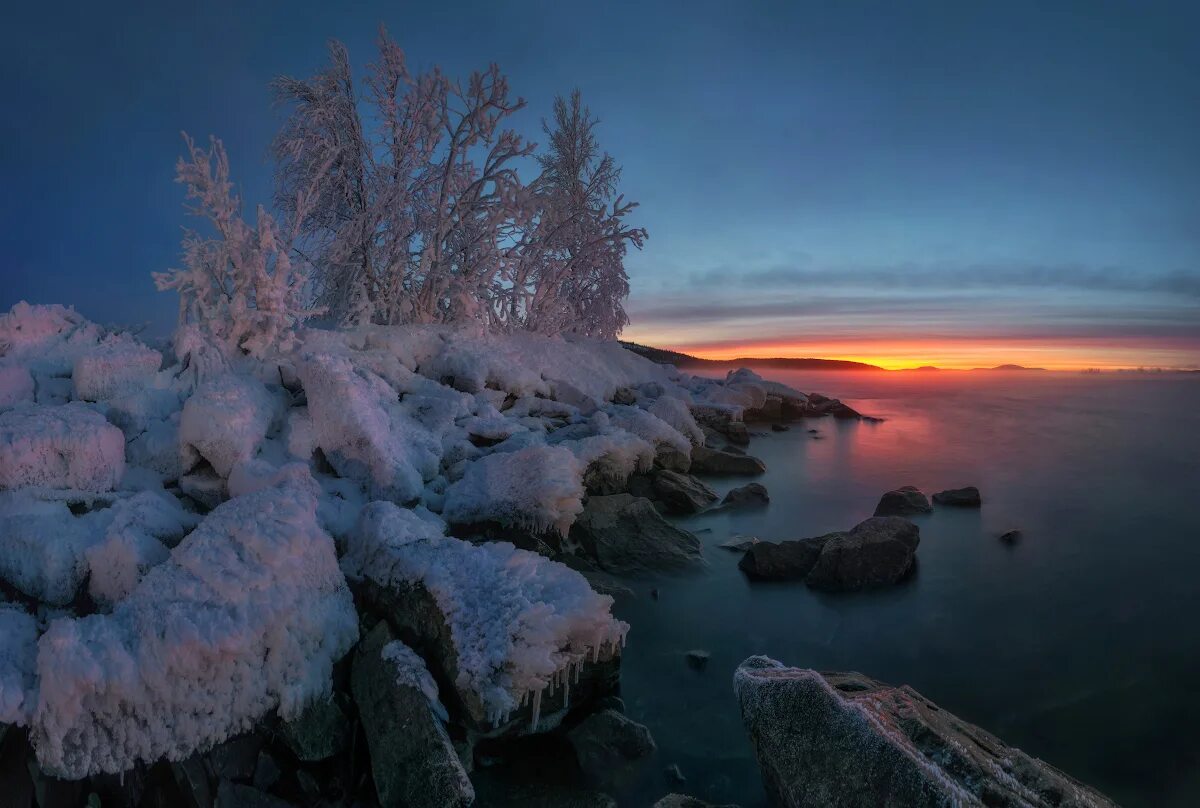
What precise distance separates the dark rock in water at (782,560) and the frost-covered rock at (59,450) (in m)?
5.40

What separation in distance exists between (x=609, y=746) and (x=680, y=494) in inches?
191

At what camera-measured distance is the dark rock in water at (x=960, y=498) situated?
342 inches

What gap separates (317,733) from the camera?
3068mm

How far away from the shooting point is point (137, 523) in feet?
12.8

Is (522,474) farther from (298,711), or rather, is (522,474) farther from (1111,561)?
(1111,561)

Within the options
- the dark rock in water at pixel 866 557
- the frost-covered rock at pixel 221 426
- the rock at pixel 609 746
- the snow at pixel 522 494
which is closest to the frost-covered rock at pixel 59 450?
the frost-covered rock at pixel 221 426

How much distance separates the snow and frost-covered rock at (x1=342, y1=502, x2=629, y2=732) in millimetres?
1283

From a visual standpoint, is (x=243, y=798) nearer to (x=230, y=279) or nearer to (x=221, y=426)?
(x=221, y=426)

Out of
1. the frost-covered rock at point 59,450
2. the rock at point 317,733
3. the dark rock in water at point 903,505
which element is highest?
the frost-covered rock at point 59,450

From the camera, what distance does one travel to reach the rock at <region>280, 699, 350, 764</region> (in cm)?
303

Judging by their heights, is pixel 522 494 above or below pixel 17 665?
above

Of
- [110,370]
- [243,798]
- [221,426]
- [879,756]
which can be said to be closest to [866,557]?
[879,756]

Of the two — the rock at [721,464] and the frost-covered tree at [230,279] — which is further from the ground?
the frost-covered tree at [230,279]

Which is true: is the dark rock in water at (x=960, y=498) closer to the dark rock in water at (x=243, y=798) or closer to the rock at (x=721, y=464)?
the rock at (x=721, y=464)
